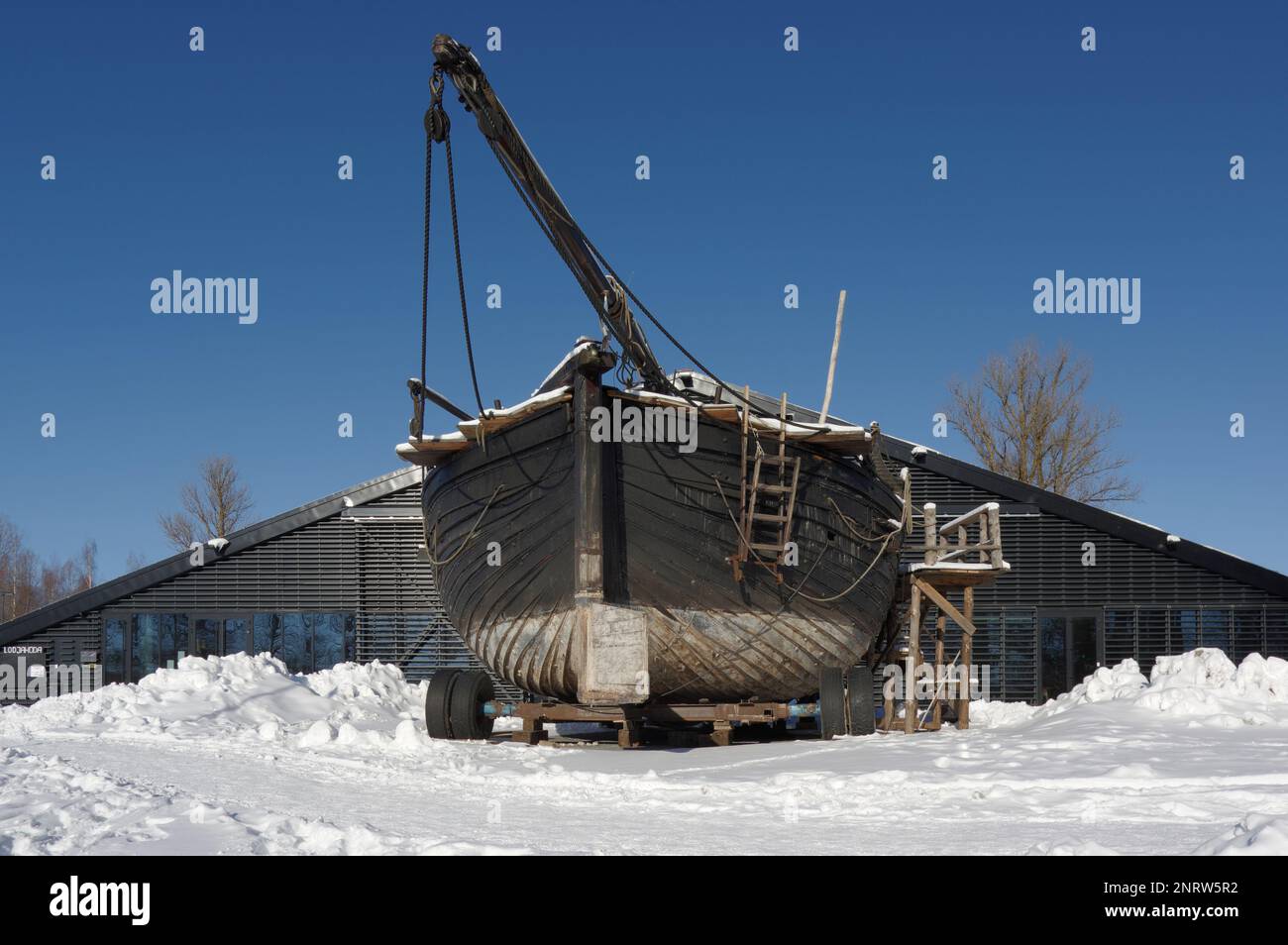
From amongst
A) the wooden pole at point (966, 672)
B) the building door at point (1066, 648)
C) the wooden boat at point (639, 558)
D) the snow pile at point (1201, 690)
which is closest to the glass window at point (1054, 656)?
the building door at point (1066, 648)

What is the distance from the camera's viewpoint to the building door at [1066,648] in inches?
728

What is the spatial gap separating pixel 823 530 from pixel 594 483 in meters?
2.76

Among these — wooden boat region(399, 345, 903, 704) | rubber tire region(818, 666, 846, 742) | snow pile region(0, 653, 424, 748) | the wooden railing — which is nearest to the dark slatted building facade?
snow pile region(0, 653, 424, 748)

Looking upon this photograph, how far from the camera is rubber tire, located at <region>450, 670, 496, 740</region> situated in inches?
447

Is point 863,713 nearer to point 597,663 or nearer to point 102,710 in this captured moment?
point 597,663

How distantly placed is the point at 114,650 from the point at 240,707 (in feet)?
28.9

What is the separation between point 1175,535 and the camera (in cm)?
1822

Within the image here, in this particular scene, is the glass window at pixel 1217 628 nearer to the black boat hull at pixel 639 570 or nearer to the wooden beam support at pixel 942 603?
the wooden beam support at pixel 942 603

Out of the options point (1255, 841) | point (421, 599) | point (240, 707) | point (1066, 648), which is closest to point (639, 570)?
point (240, 707)

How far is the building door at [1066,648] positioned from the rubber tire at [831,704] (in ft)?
28.4

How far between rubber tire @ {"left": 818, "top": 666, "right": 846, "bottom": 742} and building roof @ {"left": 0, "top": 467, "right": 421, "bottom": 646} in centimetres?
991

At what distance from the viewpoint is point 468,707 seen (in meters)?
11.4
